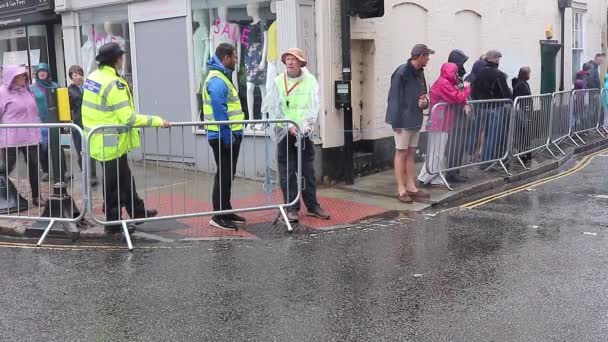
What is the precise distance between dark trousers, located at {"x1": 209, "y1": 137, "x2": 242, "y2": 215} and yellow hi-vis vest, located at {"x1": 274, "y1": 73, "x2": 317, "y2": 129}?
0.70 m

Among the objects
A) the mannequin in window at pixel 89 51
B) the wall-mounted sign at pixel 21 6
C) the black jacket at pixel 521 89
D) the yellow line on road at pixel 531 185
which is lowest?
the yellow line on road at pixel 531 185

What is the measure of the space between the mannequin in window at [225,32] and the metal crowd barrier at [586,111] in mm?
6990

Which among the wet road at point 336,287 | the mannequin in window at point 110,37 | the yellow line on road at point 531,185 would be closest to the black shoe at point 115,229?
the wet road at point 336,287

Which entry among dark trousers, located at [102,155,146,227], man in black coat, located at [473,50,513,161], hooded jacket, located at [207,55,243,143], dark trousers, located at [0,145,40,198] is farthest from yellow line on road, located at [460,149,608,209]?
dark trousers, located at [0,145,40,198]

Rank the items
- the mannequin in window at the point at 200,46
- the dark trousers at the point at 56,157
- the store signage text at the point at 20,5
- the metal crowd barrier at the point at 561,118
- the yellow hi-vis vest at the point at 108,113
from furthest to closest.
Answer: the store signage text at the point at 20,5 → the metal crowd barrier at the point at 561,118 → the mannequin in window at the point at 200,46 → the dark trousers at the point at 56,157 → the yellow hi-vis vest at the point at 108,113

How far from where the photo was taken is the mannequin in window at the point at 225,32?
405 inches

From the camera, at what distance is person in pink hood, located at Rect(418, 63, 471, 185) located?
9.34 m

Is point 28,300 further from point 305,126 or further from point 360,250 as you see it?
point 305,126

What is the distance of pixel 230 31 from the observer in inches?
407

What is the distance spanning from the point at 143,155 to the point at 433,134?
4241mm

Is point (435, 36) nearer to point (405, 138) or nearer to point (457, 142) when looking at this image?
point (457, 142)

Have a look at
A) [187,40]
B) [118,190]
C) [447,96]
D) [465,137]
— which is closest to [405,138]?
[447,96]

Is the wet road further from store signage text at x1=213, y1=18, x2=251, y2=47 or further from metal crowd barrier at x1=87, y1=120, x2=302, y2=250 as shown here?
store signage text at x1=213, y1=18, x2=251, y2=47

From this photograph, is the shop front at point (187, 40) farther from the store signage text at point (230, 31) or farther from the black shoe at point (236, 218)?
the black shoe at point (236, 218)
